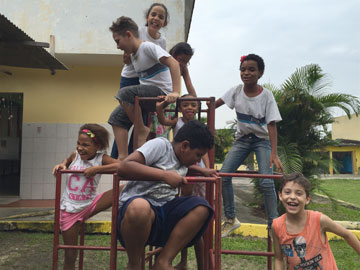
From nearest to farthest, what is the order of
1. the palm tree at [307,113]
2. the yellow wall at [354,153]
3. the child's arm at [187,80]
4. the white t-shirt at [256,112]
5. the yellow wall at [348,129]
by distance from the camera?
the white t-shirt at [256,112] → the child's arm at [187,80] → the palm tree at [307,113] → the yellow wall at [354,153] → the yellow wall at [348,129]

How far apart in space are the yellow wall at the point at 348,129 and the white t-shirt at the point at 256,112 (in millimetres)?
31605

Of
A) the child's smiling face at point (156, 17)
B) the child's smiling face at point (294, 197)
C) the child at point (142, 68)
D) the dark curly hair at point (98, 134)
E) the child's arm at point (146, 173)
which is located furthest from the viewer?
the child's smiling face at point (156, 17)

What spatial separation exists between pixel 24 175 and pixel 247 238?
192 inches

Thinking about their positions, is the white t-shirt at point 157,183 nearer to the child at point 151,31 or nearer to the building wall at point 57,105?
the child at point 151,31

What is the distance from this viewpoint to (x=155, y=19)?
2826 mm

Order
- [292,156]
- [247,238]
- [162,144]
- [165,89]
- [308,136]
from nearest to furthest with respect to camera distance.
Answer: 1. [162,144]
2. [165,89]
3. [247,238]
4. [292,156]
5. [308,136]

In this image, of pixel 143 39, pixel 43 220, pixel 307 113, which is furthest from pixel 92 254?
pixel 307 113

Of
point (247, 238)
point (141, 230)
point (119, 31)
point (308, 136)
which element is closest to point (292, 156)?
point (308, 136)

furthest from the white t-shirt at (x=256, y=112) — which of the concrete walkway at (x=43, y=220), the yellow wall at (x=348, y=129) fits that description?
the yellow wall at (x=348, y=129)

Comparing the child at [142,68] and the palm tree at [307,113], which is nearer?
the child at [142,68]

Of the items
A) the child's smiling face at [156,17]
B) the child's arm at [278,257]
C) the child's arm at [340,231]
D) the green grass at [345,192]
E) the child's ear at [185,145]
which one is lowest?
the green grass at [345,192]

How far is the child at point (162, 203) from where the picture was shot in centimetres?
169

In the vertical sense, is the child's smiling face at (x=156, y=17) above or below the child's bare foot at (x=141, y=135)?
above

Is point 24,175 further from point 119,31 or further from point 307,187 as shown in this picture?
point 307,187
